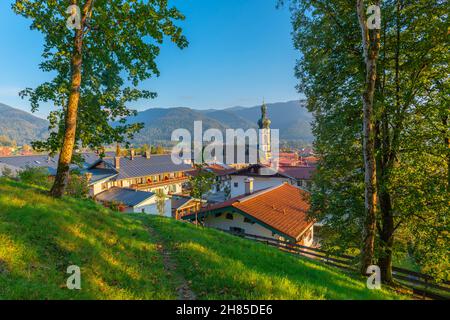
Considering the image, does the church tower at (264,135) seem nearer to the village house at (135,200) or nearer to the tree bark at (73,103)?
the village house at (135,200)

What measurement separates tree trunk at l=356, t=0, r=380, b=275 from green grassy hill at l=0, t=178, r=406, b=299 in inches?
61.1

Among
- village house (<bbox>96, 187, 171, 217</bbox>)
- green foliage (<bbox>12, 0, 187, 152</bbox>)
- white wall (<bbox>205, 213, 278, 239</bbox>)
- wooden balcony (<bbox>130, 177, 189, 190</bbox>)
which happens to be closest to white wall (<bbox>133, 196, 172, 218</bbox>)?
village house (<bbox>96, 187, 171, 217</bbox>)

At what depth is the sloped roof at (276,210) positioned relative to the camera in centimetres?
2389

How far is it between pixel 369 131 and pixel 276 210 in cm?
1860

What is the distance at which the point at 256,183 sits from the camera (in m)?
52.7

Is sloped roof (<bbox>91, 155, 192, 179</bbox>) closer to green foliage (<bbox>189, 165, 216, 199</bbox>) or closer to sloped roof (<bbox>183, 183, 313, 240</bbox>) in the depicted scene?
sloped roof (<bbox>183, 183, 313, 240</bbox>)

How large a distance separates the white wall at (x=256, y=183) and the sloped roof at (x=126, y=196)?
53.8ft

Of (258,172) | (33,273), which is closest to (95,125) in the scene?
(33,273)

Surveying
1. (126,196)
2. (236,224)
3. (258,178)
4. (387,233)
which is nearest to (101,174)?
(126,196)

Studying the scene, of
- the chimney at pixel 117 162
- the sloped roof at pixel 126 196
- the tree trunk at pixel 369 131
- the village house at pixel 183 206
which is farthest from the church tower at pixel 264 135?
the tree trunk at pixel 369 131

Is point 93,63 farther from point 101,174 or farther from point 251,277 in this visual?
point 101,174
